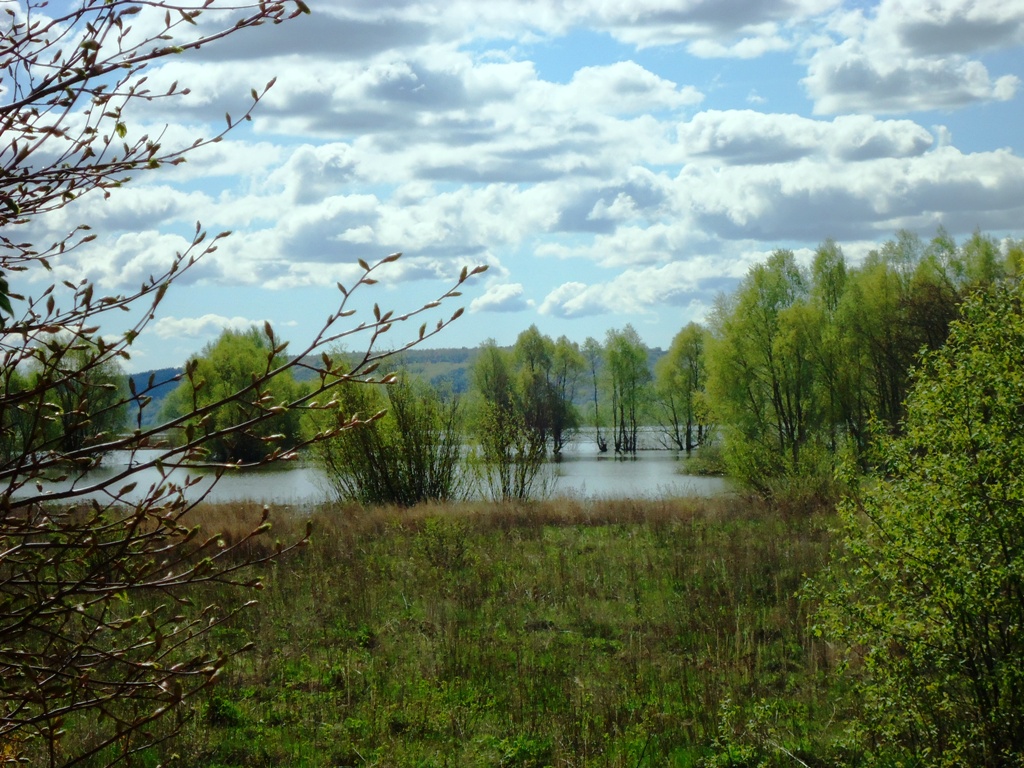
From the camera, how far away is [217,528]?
17.0 metres

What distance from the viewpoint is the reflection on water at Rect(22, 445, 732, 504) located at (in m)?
26.3

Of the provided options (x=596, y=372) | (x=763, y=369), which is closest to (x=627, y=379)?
A: (x=596, y=372)

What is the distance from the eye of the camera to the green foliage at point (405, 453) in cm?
2308

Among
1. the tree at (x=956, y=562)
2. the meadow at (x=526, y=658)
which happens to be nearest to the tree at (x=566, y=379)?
the meadow at (x=526, y=658)

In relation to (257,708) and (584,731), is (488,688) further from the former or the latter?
(257,708)

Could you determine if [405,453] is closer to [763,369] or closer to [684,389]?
[763,369]

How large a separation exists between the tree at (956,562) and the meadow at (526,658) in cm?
81

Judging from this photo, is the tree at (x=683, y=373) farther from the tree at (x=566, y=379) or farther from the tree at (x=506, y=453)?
the tree at (x=506, y=453)

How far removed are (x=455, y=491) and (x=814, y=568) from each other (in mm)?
11777

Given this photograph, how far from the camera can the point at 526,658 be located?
996 cm

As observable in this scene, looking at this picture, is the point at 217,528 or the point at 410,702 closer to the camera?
the point at 410,702

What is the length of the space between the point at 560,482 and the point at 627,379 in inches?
1382

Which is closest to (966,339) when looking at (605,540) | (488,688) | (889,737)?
(889,737)

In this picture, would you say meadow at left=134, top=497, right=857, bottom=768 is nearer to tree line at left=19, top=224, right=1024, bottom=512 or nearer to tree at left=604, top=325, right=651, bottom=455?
tree line at left=19, top=224, right=1024, bottom=512
